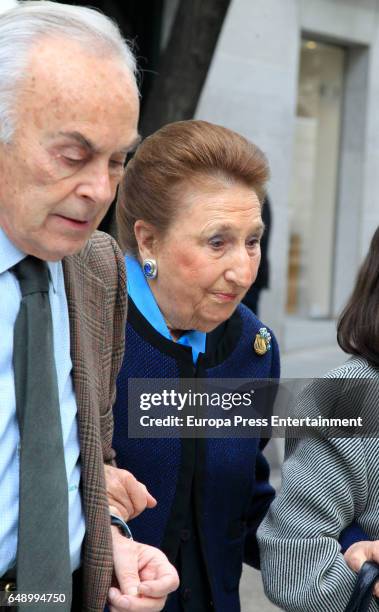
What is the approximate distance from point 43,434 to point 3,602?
0.95ft

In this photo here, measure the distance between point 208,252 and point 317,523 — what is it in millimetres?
717

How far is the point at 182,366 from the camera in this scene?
269cm

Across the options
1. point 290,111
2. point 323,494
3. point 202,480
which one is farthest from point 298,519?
point 290,111

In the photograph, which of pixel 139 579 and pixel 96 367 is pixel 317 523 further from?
pixel 96 367

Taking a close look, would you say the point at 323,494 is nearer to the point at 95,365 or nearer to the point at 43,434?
the point at 95,365

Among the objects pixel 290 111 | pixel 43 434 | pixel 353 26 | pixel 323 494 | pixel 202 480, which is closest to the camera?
pixel 43 434

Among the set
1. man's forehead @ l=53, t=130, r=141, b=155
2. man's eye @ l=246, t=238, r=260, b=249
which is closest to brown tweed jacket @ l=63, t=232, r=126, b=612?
man's forehead @ l=53, t=130, r=141, b=155

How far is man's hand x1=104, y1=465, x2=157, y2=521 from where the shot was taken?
6.79 feet

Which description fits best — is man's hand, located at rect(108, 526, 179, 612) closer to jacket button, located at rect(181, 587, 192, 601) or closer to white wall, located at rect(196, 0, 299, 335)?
jacket button, located at rect(181, 587, 192, 601)

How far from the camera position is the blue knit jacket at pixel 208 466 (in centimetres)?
264

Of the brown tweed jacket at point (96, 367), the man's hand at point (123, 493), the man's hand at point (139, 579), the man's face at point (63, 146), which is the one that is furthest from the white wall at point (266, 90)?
the man's face at point (63, 146)

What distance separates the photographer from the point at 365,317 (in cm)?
262

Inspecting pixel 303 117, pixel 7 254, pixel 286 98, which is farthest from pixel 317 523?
pixel 303 117

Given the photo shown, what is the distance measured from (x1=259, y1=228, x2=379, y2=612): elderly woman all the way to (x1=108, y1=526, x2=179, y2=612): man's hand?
2.12ft
